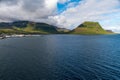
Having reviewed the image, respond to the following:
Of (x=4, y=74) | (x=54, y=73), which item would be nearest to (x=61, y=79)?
(x=54, y=73)

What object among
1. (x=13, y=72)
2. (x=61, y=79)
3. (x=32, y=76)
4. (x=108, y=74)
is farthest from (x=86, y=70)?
(x=13, y=72)

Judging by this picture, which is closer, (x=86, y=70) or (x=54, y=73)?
(x=54, y=73)

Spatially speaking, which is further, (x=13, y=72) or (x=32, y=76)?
(x=13, y=72)

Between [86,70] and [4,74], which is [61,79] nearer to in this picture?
[86,70]

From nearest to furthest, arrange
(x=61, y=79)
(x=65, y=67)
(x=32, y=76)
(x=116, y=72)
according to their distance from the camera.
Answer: (x=61, y=79), (x=32, y=76), (x=116, y=72), (x=65, y=67)

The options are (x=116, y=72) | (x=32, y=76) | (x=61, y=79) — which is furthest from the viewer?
(x=116, y=72)

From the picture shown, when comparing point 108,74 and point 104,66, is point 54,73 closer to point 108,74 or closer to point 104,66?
point 108,74

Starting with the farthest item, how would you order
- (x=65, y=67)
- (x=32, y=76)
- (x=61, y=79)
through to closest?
(x=65, y=67) → (x=32, y=76) → (x=61, y=79)

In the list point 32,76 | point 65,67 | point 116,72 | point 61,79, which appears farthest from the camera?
point 65,67
